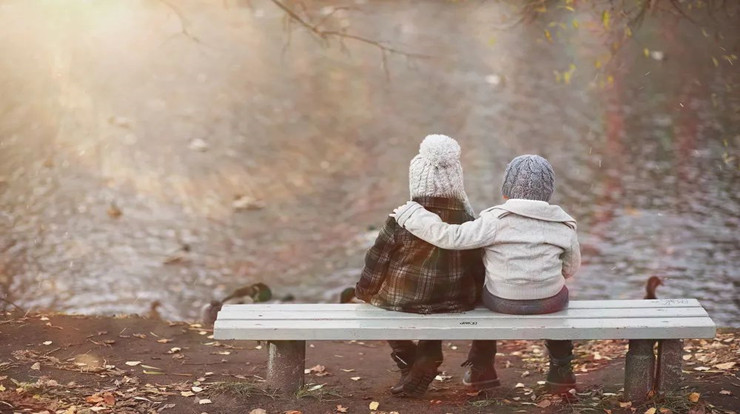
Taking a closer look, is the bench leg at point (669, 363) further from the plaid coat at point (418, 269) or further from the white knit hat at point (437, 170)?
the white knit hat at point (437, 170)

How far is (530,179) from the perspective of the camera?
3.82 meters

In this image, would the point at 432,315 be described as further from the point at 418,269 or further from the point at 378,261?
the point at 378,261

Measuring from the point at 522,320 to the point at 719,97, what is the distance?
9621mm

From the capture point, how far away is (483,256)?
3977 millimetres

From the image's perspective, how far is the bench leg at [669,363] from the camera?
12.5 ft

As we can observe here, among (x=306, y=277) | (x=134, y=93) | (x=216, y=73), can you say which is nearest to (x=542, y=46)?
(x=216, y=73)

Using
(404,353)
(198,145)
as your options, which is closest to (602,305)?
(404,353)

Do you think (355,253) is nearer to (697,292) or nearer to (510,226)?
(697,292)

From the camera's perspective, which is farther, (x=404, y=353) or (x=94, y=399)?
(x=404, y=353)

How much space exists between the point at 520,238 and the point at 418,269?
473mm

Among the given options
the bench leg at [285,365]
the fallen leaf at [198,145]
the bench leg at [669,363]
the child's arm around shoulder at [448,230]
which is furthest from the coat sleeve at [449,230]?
the fallen leaf at [198,145]

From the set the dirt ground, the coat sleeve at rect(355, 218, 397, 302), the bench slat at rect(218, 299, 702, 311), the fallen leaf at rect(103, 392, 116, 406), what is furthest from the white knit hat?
the fallen leaf at rect(103, 392, 116, 406)

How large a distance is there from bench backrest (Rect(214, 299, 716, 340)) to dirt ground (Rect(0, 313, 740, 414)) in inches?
14.0

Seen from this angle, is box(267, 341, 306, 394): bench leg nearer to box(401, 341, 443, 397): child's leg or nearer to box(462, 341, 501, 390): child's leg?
box(401, 341, 443, 397): child's leg
